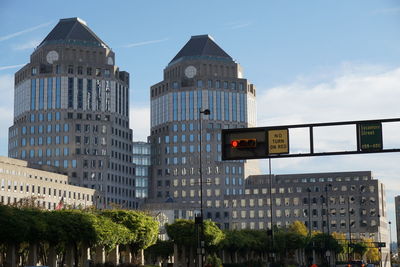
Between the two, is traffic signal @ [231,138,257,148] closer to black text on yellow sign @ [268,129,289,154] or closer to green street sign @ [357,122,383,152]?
black text on yellow sign @ [268,129,289,154]

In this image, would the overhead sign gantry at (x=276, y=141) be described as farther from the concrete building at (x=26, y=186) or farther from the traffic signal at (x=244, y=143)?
the concrete building at (x=26, y=186)

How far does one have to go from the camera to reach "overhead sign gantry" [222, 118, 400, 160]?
163 ft

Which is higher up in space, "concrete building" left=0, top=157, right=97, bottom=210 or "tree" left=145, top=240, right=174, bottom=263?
"concrete building" left=0, top=157, right=97, bottom=210

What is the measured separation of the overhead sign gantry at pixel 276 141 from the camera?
49.8m

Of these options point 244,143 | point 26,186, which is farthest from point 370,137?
point 26,186

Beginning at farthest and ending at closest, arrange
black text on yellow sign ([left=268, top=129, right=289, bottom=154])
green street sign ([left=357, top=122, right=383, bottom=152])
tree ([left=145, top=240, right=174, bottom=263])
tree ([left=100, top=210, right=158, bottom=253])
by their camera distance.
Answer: tree ([left=145, top=240, right=174, bottom=263]) → tree ([left=100, top=210, right=158, bottom=253]) → black text on yellow sign ([left=268, top=129, right=289, bottom=154]) → green street sign ([left=357, top=122, right=383, bottom=152])

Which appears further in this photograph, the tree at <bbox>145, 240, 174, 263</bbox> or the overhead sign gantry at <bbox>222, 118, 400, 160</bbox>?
the tree at <bbox>145, 240, 174, 263</bbox>

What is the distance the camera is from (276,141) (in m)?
50.6

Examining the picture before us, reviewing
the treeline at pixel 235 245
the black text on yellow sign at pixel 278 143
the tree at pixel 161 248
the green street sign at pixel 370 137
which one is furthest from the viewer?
the tree at pixel 161 248

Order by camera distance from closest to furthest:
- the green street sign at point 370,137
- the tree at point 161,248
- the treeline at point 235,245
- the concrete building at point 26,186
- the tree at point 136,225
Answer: the green street sign at point 370,137
the tree at point 136,225
the treeline at point 235,245
the tree at point 161,248
the concrete building at point 26,186

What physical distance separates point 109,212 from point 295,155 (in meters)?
44.0

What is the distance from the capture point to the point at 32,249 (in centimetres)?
7506

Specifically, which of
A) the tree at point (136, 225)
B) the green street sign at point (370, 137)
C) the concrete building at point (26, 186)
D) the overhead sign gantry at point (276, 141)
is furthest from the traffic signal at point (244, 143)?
the concrete building at point (26, 186)

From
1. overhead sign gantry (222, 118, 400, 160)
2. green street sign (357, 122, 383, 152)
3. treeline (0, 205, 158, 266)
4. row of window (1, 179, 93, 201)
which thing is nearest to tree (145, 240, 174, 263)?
treeline (0, 205, 158, 266)
